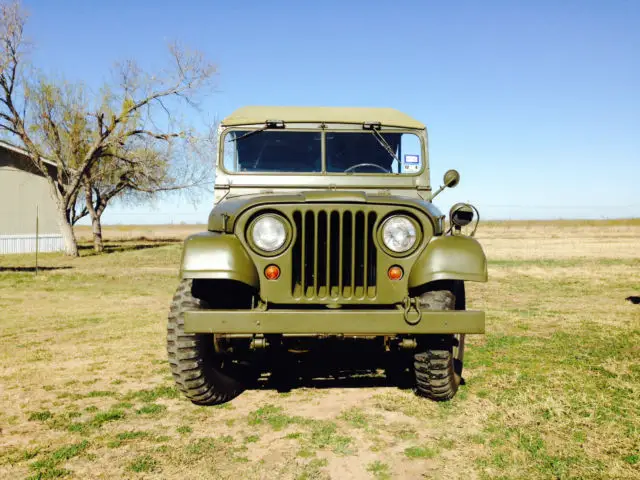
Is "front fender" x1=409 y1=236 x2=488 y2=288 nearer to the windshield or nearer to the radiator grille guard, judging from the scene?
the radiator grille guard

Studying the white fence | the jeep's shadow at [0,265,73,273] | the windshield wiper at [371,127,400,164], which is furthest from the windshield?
the white fence

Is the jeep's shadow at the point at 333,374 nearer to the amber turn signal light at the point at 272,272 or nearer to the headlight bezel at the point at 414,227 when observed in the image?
the amber turn signal light at the point at 272,272

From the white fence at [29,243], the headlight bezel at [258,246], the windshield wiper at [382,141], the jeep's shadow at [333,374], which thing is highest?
the windshield wiper at [382,141]

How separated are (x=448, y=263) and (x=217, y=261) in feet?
4.68

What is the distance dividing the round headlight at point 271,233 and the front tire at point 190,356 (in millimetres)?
628

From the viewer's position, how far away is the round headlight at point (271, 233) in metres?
3.50

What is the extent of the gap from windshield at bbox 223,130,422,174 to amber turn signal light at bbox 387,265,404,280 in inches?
58.2

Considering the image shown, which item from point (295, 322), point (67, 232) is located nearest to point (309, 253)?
point (295, 322)

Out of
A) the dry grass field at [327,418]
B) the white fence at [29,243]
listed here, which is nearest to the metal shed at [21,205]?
the white fence at [29,243]

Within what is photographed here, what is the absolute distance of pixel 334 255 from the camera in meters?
3.49

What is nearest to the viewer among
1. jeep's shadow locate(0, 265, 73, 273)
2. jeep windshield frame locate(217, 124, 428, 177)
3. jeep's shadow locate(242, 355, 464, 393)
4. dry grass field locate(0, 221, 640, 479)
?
dry grass field locate(0, 221, 640, 479)

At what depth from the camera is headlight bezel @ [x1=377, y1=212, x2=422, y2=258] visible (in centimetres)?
352

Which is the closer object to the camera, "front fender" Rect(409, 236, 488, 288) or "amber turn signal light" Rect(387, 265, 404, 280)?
"front fender" Rect(409, 236, 488, 288)

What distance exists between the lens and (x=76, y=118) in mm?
22500
